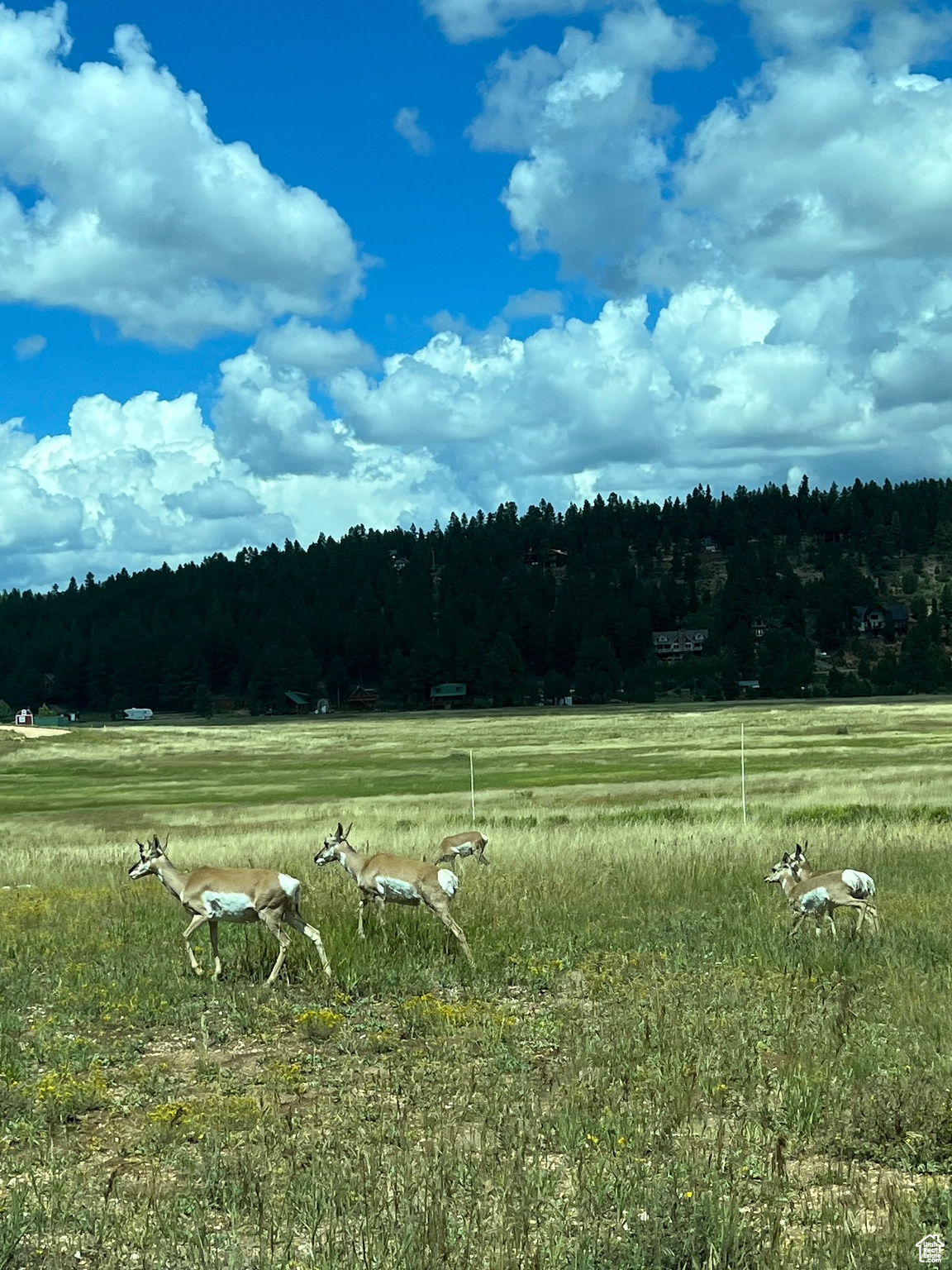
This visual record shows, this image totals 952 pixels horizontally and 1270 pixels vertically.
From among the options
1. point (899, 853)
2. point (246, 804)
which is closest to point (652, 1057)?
point (899, 853)

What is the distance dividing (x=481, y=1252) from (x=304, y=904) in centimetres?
1096

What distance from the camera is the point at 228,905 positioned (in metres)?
12.9

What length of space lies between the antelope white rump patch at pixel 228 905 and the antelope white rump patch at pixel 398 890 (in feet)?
6.26

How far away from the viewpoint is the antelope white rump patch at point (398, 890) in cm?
1416

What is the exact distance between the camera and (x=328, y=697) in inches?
7392

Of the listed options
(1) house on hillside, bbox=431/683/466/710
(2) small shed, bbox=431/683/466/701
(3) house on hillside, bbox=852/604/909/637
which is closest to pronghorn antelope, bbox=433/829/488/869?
(1) house on hillside, bbox=431/683/466/710

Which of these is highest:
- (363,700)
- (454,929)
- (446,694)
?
(454,929)

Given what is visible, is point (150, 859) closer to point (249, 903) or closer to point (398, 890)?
point (249, 903)

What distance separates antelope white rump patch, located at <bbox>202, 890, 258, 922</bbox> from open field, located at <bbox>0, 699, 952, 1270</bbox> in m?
0.69

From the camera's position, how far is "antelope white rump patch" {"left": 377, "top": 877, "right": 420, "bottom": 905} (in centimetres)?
1416

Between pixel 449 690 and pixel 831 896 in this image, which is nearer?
pixel 831 896

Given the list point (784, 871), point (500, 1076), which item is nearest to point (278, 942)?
point (500, 1076)

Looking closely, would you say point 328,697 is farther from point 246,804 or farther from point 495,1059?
point 495,1059

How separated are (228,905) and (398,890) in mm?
2251
